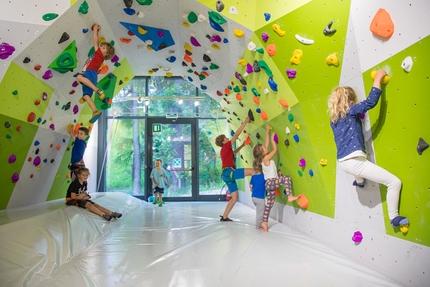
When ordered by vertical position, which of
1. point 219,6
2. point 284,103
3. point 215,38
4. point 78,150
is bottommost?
point 78,150

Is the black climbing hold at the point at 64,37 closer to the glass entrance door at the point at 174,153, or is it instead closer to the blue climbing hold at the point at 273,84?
the blue climbing hold at the point at 273,84

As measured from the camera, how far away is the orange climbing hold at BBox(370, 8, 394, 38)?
184cm

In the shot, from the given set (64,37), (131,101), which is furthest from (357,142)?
(131,101)

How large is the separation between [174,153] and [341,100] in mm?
6208

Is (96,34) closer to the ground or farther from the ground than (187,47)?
closer to the ground

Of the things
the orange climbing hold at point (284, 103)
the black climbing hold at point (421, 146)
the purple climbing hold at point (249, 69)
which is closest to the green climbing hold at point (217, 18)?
the purple climbing hold at point (249, 69)

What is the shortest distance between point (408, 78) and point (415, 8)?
37 cm

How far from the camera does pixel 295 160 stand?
3512 millimetres

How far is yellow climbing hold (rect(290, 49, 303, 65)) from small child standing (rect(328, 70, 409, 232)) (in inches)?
22.0

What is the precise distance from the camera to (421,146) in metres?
1.76

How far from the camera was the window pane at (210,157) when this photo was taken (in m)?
8.09

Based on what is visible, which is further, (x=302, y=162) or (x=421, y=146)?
Answer: (x=302, y=162)

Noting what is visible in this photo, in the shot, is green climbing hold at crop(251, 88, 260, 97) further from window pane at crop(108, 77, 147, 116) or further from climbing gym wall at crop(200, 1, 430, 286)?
window pane at crop(108, 77, 147, 116)

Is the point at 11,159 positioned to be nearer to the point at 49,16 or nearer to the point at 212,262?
the point at 49,16
